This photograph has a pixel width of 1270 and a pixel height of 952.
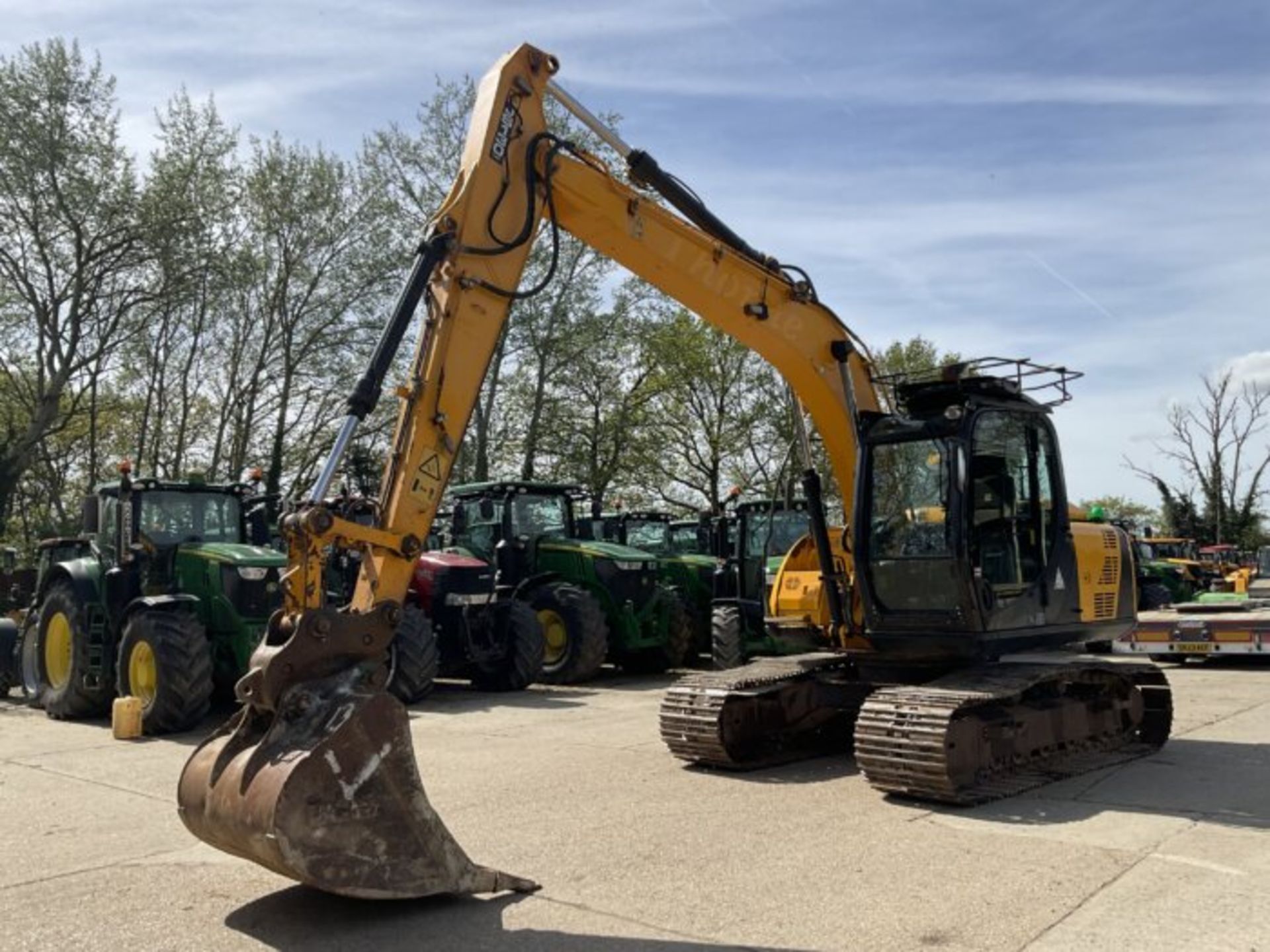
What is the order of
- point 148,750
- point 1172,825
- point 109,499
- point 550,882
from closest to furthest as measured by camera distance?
point 550,882, point 1172,825, point 148,750, point 109,499

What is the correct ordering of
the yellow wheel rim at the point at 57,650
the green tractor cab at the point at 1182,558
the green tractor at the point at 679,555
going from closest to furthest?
the yellow wheel rim at the point at 57,650
the green tractor at the point at 679,555
the green tractor cab at the point at 1182,558

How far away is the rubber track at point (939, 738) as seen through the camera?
7.09m

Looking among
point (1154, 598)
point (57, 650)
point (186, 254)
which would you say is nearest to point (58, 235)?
point (186, 254)

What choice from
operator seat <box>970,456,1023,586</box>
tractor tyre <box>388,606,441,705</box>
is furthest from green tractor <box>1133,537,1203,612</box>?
operator seat <box>970,456,1023,586</box>

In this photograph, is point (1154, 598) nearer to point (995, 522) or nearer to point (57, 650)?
point (995, 522)

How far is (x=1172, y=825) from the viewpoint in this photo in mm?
6582

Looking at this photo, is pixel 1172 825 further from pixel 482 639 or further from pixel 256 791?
pixel 482 639

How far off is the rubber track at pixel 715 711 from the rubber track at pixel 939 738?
1066 millimetres

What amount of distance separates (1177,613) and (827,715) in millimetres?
9985

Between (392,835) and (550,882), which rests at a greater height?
(392,835)

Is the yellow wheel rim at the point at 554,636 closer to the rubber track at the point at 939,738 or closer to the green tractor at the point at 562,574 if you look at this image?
the green tractor at the point at 562,574

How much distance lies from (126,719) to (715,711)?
5631mm

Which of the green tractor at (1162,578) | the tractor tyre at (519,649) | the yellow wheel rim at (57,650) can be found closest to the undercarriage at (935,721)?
the tractor tyre at (519,649)

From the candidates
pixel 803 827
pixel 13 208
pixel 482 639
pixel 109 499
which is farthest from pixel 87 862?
pixel 13 208
